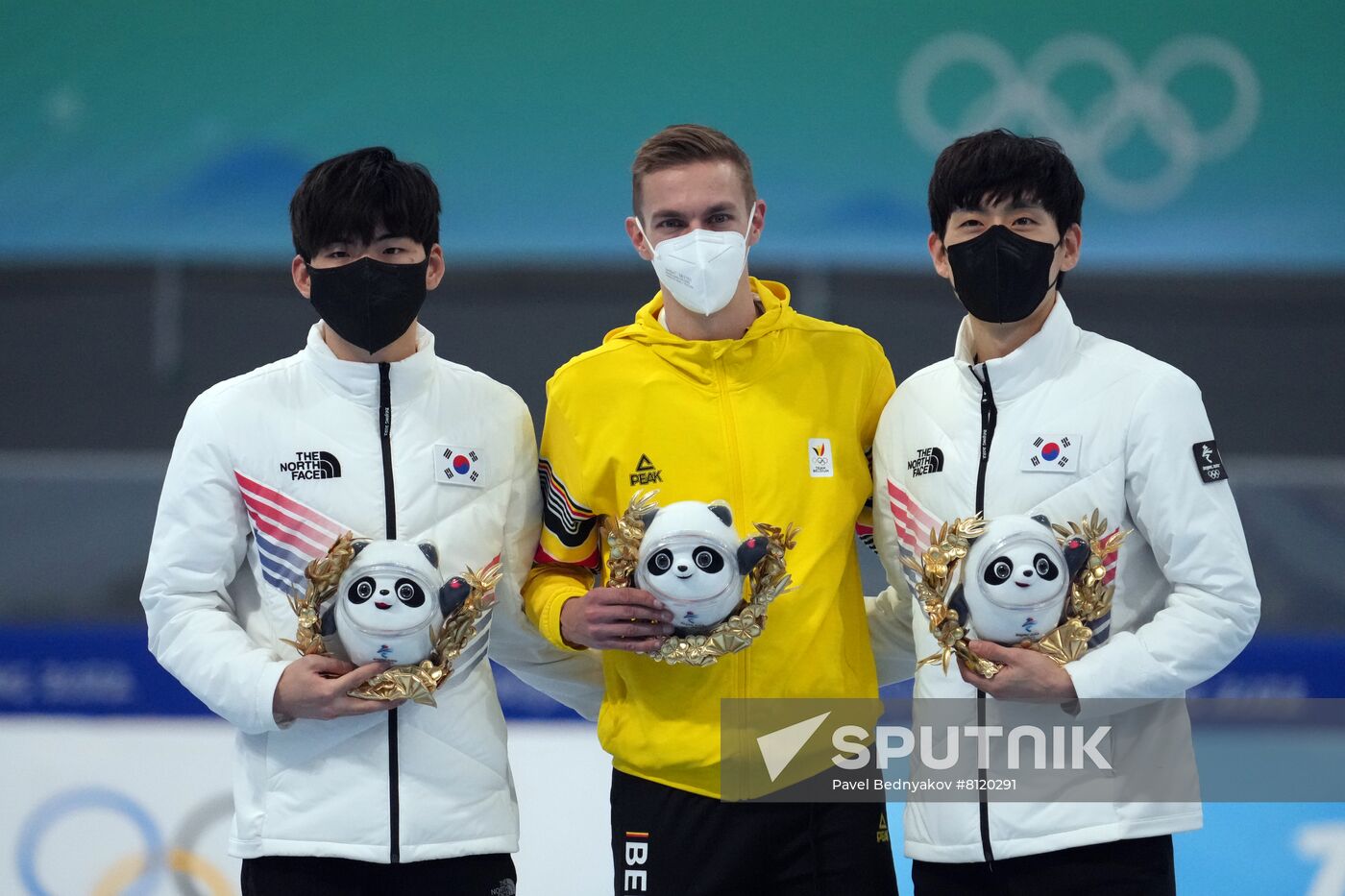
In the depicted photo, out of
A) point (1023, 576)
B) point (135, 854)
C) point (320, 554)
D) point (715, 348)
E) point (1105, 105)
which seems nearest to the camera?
point (1023, 576)

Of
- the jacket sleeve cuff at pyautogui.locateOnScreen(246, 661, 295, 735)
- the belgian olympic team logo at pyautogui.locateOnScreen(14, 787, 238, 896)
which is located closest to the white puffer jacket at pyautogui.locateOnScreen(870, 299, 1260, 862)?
the jacket sleeve cuff at pyautogui.locateOnScreen(246, 661, 295, 735)

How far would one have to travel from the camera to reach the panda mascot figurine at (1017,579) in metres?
2.90

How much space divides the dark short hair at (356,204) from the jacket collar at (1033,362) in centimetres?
126

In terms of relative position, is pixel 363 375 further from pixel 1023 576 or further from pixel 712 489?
pixel 1023 576

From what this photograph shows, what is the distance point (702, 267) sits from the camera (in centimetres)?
A: 341

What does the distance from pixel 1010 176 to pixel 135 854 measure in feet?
10.9

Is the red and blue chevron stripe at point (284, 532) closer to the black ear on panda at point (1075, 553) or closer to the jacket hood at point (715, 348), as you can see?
the jacket hood at point (715, 348)

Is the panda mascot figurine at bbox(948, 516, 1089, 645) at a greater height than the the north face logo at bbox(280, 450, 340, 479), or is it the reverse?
the the north face logo at bbox(280, 450, 340, 479)

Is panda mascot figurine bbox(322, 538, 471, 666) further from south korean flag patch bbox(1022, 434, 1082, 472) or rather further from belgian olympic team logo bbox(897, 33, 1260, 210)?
belgian olympic team logo bbox(897, 33, 1260, 210)

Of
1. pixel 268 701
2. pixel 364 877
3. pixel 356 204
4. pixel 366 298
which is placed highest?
pixel 356 204

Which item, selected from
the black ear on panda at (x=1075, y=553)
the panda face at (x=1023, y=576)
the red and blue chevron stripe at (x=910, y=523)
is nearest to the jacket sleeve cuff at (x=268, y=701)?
the red and blue chevron stripe at (x=910, y=523)

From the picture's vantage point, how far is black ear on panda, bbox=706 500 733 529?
3049 mm

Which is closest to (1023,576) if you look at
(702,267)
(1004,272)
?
(1004,272)

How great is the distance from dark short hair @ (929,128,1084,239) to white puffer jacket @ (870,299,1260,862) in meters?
0.23
